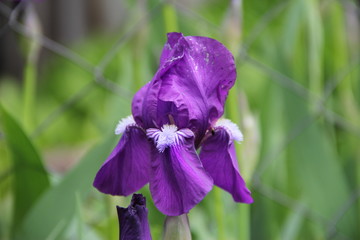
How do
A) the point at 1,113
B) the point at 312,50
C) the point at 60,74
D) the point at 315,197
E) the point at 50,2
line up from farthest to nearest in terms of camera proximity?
the point at 50,2
the point at 60,74
the point at 312,50
the point at 315,197
the point at 1,113

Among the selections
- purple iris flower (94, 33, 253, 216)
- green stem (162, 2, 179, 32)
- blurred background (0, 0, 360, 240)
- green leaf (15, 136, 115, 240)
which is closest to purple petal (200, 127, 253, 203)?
purple iris flower (94, 33, 253, 216)

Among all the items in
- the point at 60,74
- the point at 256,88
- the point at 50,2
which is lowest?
the point at 60,74

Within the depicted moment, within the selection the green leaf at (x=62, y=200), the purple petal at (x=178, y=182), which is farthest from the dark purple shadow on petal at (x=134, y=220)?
the green leaf at (x=62, y=200)

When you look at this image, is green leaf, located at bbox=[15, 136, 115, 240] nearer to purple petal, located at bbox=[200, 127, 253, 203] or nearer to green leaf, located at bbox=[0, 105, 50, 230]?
green leaf, located at bbox=[0, 105, 50, 230]

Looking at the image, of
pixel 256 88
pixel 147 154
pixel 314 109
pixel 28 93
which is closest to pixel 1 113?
pixel 28 93

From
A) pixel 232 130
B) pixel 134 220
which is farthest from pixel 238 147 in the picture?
pixel 134 220

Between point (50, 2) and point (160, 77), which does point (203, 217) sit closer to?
point (160, 77)

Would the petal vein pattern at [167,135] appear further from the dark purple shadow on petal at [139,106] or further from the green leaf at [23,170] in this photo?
the green leaf at [23,170]
